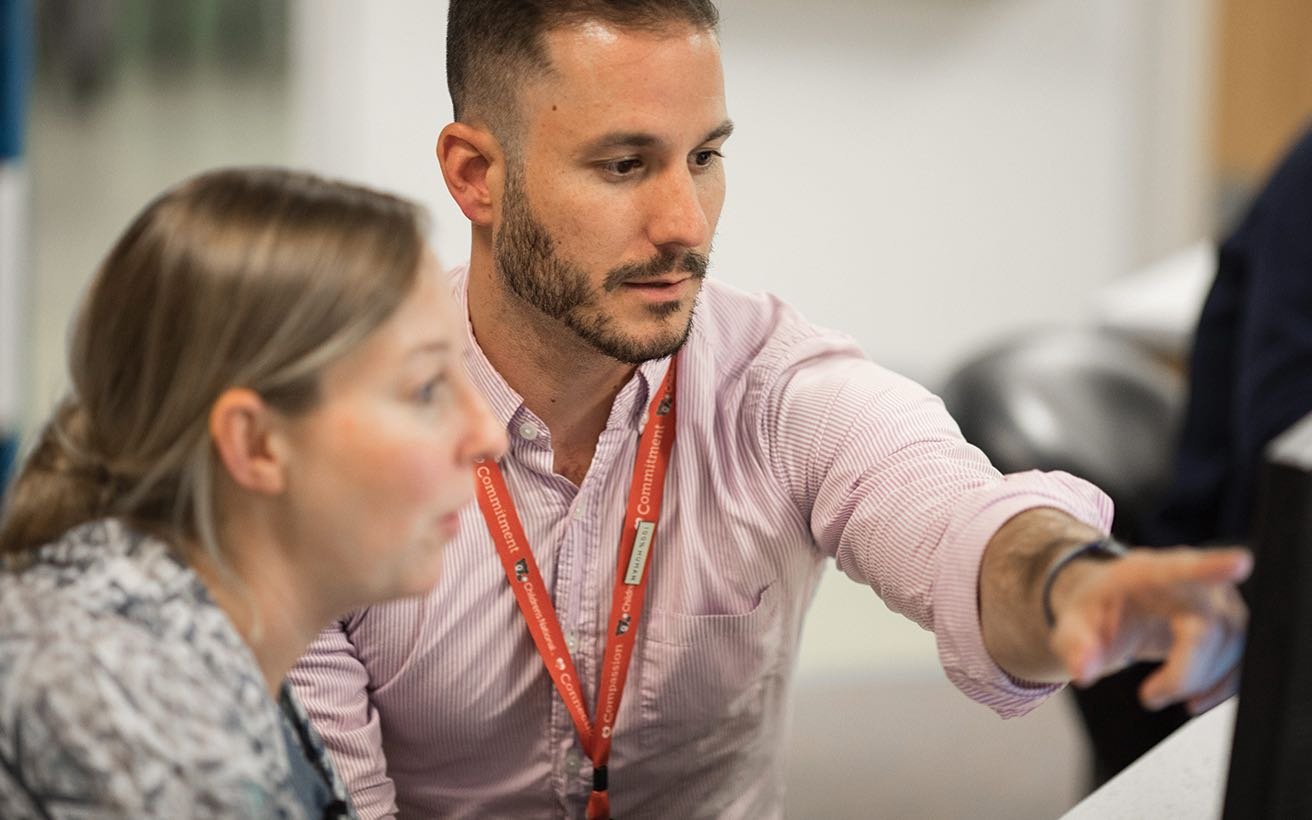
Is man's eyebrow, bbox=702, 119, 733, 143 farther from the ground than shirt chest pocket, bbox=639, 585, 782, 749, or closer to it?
farther from the ground

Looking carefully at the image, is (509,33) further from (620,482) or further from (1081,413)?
(1081,413)

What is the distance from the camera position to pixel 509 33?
4.45ft

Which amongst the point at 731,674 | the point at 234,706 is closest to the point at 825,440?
the point at 731,674

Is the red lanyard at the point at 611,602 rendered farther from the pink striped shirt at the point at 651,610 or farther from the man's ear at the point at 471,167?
the man's ear at the point at 471,167

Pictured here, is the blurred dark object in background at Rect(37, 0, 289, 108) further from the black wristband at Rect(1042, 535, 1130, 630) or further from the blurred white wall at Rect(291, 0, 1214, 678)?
the black wristband at Rect(1042, 535, 1130, 630)

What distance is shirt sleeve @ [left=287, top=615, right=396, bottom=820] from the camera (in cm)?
134

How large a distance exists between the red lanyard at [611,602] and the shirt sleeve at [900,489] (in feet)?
0.46

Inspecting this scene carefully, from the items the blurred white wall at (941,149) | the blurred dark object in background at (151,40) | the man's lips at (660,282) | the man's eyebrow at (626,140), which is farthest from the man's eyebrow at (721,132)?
the blurred dark object in background at (151,40)

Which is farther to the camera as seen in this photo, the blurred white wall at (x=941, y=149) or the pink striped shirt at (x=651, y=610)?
the blurred white wall at (x=941, y=149)

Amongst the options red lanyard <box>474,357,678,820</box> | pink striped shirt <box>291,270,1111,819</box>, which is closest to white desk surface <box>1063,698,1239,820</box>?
pink striped shirt <box>291,270,1111,819</box>

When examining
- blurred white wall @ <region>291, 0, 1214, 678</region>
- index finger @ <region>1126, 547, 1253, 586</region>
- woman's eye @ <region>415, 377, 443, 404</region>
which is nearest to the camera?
index finger @ <region>1126, 547, 1253, 586</region>

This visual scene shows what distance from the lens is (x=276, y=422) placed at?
93 centimetres

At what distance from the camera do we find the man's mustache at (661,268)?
1.31 metres

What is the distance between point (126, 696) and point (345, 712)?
20.7 inches
